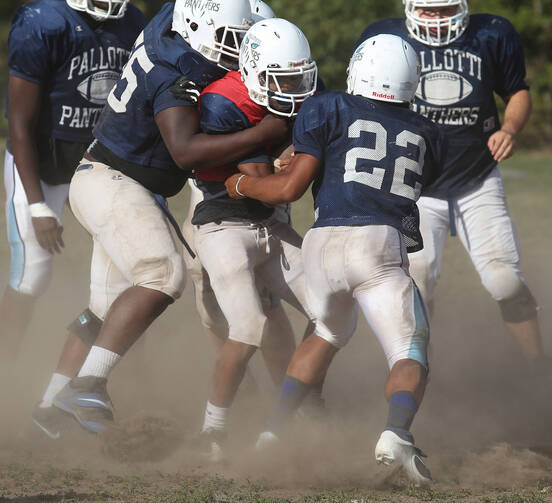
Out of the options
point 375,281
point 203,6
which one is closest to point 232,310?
point 375,281

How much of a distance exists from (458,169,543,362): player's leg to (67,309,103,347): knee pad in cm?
216

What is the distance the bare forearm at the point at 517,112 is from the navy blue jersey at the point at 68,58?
2154 mm

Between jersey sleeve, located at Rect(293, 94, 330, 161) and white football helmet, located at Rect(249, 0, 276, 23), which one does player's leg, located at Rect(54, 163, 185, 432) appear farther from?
white football helmet, located at Rect(249, 0, 276, 23)

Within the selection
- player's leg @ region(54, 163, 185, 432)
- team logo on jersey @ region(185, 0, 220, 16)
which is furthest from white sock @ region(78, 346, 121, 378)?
team logo on jersey @ region(185, 0, 220, 16)

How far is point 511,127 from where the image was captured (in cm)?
537

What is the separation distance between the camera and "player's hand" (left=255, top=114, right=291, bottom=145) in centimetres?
416

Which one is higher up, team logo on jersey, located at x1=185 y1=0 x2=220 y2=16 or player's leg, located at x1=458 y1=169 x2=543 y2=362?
team logo on jersey, located at x1=185 y1=0 x2=220 y2=16

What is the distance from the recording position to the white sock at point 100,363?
436 centimetres

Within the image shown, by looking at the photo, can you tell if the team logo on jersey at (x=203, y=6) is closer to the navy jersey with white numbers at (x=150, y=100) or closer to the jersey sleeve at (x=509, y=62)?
the navy jersey with white numbers at (x=150, y=100)

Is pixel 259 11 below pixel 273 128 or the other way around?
the other way around

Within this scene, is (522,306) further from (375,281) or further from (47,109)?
(47,109)

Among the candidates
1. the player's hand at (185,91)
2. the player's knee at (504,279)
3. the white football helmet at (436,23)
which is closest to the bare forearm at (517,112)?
the white football helmet at (436,23)

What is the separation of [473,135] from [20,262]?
265 centimetres

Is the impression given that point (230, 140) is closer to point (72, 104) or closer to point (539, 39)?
point (72, 104)
